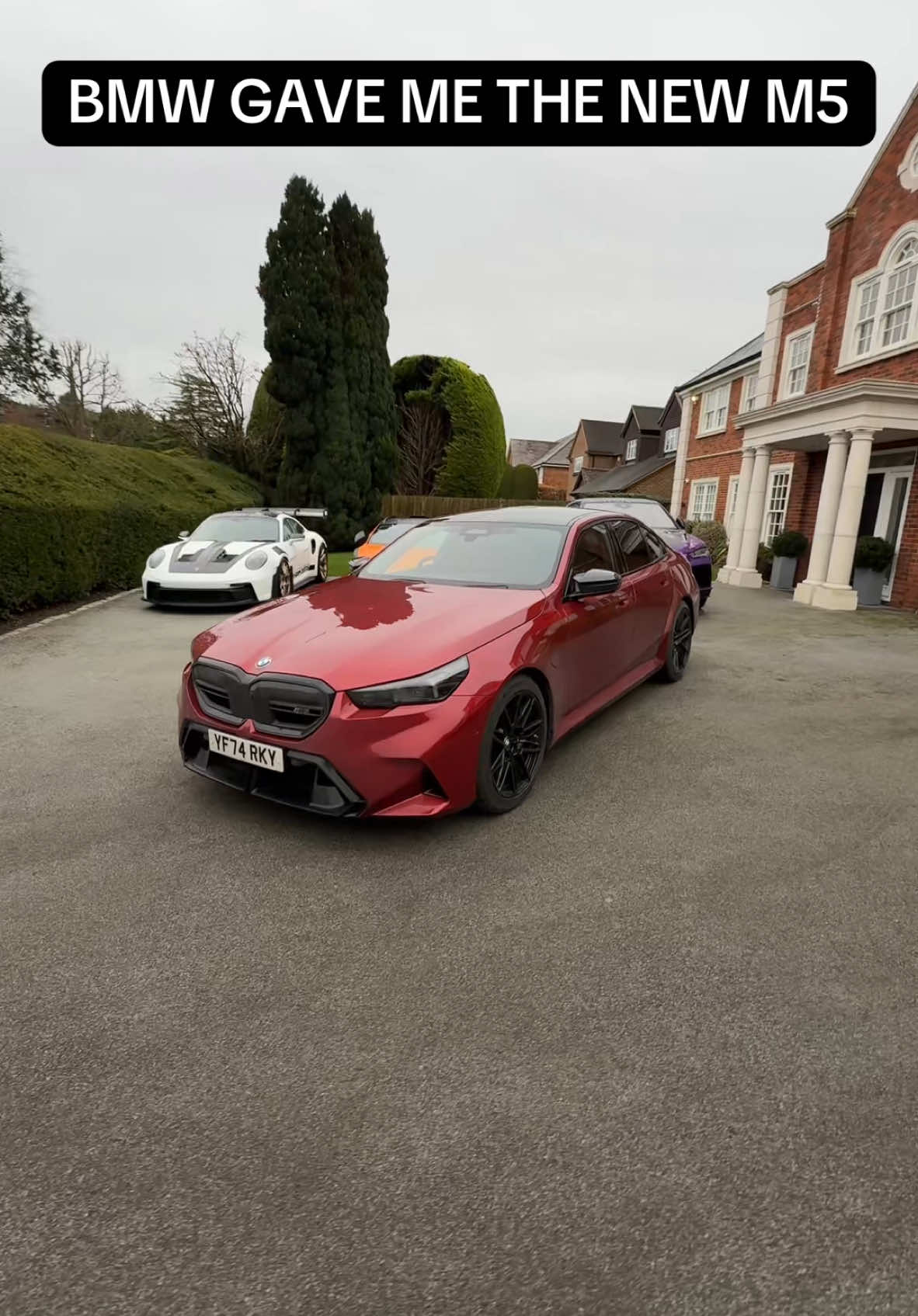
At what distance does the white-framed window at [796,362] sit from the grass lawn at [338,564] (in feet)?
36.4

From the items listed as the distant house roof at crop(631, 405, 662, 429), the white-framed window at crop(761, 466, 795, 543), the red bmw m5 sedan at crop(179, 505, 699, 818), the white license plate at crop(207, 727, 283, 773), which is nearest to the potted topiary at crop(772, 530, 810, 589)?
the white-framed window at crop(761, 466, 795, 543)

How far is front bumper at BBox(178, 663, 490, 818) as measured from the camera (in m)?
3.07

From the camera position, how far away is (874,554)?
12648 mm

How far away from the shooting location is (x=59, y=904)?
280 cm

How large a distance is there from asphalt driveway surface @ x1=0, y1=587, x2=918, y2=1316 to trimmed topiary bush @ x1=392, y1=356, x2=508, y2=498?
25526 millimetres

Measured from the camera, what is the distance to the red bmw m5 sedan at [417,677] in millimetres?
3111

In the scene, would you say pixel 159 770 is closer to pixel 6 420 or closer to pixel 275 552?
pixel 275 552

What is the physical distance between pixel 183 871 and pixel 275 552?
25.4 ft

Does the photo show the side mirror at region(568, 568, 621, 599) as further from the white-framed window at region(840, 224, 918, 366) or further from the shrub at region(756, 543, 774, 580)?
the shrub at region(756, 543, 774, 580)

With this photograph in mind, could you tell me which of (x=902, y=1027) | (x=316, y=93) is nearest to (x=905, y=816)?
(x=902, y=1027)

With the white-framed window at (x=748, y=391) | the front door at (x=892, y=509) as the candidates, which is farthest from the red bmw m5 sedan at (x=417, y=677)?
the white-framed window at (x=748, y=391)

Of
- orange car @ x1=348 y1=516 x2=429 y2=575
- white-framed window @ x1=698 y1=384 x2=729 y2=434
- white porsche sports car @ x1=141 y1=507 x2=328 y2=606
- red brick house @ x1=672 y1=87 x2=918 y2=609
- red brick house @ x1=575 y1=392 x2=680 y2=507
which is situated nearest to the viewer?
white porsche sports car @ x1=141 y1=507 x2=328 y2=606

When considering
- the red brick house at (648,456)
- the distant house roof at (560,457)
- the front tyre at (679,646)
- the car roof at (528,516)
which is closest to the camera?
the car roof at (528,516)

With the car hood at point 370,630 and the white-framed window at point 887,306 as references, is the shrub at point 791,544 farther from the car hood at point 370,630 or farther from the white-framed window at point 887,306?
the car hood at point 370,630
